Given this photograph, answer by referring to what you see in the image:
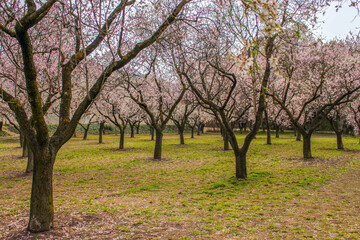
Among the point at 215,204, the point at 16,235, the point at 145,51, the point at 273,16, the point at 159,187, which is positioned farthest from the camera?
the point at 145,51

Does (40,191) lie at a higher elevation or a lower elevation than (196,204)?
higher

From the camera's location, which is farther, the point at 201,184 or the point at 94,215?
the point at 201,184

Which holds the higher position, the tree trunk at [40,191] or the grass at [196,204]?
the tree trunk at [40,191]

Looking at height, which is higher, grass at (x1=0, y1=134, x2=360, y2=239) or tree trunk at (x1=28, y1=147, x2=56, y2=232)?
tree trunk at (x1=28, y1=147, x2=56, y2=232)

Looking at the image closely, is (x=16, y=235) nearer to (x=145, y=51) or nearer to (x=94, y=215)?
(x=94, y=215)

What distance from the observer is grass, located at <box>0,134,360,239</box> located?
5.40 m

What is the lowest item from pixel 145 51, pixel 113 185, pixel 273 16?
pixel 113 185

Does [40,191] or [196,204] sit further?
[196,204]

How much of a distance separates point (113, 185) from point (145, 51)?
25.8 ft

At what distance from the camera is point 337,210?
6617 millimetres

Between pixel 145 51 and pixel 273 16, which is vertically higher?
pixel 145 51

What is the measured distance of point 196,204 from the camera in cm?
757

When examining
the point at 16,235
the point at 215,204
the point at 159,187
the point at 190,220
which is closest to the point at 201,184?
the point at 159,187

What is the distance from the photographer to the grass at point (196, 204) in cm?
540
